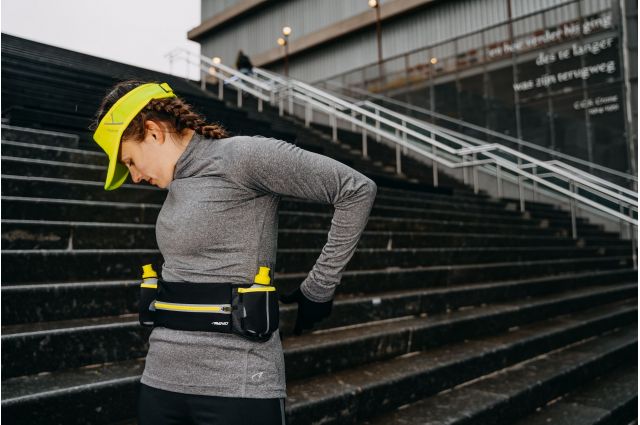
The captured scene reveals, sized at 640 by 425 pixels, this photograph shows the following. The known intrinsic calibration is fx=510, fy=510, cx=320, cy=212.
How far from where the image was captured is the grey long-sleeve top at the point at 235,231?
1.20 m

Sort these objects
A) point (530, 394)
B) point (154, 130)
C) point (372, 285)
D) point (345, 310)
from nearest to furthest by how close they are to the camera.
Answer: point (154, 130)
point (530, 394)
point (345, 310)
point (372, 285)

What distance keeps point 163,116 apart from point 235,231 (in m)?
0.35

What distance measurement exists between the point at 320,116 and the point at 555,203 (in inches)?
260

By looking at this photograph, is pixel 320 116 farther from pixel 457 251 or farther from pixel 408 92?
pixel 457 251

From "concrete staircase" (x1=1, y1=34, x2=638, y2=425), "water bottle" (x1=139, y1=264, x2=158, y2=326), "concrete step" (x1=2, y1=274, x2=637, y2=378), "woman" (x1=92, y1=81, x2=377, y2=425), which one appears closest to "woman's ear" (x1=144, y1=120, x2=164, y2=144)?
"woman" (x1=92, y1=81, x2=377, y2=425)

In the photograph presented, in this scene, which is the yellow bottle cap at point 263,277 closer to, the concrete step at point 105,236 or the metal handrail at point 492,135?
the concrete step at point 105,236

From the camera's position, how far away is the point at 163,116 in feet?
4.24

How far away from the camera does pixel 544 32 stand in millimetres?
11336

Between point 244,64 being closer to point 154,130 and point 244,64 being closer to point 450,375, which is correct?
point 450,375

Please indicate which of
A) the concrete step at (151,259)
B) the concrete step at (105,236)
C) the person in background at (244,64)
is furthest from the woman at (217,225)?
the person in background at (244,64)

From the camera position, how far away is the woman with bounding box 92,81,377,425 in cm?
120

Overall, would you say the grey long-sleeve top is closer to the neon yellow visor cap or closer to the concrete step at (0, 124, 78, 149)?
the neon yellow visor cap

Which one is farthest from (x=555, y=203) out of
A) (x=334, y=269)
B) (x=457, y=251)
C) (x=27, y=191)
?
(x=334, y=269)

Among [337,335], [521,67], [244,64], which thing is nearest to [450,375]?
[337,335]
